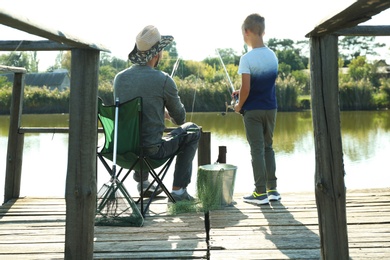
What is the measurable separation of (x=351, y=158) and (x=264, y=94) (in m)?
5.94

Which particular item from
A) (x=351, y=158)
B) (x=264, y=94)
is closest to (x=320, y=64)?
(x=264, y=94)

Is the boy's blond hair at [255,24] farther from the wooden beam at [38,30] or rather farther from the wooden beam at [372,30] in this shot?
the wooden beam at [38,30]

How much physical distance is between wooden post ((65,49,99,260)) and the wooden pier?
1.87 ft

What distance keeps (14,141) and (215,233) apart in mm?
1845

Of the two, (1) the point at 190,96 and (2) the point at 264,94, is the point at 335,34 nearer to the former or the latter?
(2) the point at 264,94

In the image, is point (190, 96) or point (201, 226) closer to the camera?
point (201, 226)

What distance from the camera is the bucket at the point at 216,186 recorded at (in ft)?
12.7

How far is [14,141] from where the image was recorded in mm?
4477

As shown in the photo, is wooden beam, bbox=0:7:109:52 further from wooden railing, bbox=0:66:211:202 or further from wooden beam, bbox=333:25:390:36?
wooden railing, bbox=0:66:211:202

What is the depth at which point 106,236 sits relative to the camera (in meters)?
3.24

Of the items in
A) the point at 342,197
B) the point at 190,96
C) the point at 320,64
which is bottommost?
the point at 342,197

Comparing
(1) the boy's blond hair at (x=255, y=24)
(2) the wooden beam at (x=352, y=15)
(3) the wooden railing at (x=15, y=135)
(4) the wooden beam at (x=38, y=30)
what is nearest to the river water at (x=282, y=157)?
(3) the wooden railing at (x=15, y=135)

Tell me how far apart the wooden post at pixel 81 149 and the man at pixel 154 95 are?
1380 mm

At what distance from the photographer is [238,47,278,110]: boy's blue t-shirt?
3854 millimetres
